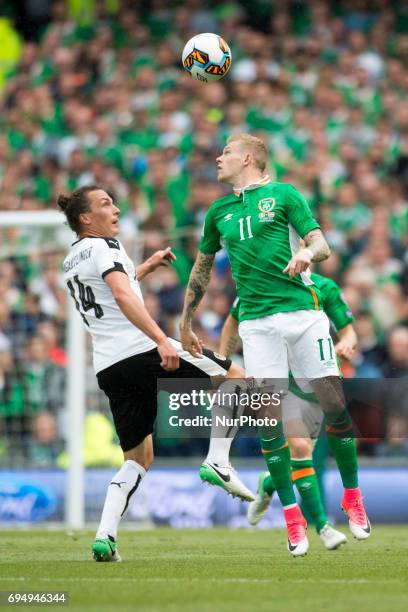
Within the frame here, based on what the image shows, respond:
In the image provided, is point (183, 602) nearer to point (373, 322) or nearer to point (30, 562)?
point (30, 562)

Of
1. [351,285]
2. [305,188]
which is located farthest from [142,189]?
[351,285]

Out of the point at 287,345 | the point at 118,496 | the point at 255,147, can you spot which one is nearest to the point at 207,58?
the point at 255,147

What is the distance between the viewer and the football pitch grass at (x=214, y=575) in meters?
5.43

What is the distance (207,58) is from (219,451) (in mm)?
2879

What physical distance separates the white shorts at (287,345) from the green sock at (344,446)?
0.36m

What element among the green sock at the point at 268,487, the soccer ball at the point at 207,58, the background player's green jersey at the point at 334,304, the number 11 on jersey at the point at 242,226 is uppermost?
the soccer ball at the point at 207,58

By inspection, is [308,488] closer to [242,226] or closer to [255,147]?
[242,226]

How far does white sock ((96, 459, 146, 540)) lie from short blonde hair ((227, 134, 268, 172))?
198 cm

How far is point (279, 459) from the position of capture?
7.64 meters

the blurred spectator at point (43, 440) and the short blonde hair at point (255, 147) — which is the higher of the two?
the short blonde hair at point (255, 147)

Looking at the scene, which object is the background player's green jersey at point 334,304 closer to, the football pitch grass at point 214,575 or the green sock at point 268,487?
the green sock at point 268,487

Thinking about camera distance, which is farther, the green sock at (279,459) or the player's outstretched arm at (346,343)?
the player's outstretched arm at (346,343)

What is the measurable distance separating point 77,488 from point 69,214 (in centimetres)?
501

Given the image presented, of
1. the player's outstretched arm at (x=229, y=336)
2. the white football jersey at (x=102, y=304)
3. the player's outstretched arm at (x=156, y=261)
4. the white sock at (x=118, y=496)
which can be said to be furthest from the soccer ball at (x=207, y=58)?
the white sock at (x=118, y=496)
